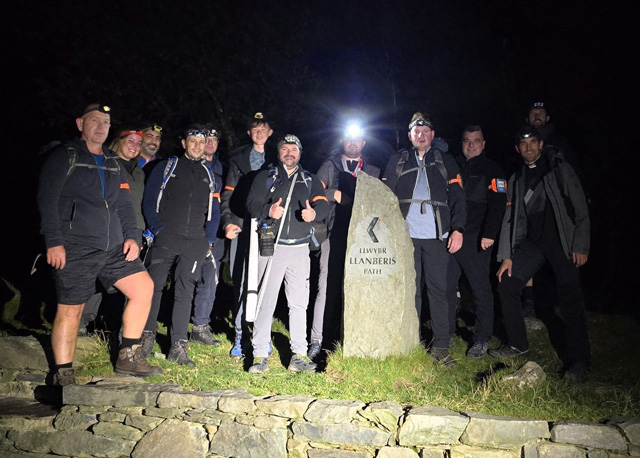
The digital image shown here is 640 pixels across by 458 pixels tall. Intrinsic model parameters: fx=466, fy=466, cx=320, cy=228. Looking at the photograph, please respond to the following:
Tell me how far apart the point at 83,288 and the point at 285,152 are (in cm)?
232

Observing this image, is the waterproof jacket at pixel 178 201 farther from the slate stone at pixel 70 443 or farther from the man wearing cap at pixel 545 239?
the man wearing cap at pixel 545 239

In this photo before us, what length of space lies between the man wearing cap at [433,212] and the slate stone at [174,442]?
8.35ft

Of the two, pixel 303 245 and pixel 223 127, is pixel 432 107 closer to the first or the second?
pixel 223 127

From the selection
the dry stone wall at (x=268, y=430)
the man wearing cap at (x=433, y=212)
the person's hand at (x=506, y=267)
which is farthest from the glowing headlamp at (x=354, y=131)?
the dry stone wall at (x=268, y=430)

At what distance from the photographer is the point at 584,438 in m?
3.47

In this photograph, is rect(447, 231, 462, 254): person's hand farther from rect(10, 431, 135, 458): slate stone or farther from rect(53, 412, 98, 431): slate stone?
rect(53, 412, 98, 431): slate stone

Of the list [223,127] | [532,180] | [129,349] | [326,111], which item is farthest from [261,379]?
[326,111]

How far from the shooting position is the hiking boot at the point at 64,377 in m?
4.13

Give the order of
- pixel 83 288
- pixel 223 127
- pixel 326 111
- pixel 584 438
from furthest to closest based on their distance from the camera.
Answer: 1. pixel 326 111
2. pixel 223 127
3. pixel 83 288
4. pixel 584 438

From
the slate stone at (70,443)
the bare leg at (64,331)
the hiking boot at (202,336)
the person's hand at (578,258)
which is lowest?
the slate stone at (70,443)

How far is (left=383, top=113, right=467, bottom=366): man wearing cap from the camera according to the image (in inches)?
201

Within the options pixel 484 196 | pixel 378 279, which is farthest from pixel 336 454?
pixel 484 196

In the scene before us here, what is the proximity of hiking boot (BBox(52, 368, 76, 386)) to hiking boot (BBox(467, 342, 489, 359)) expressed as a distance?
159 inches

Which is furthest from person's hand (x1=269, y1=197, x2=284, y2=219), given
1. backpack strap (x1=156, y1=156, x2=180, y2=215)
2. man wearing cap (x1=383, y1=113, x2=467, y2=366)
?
man wearing cap (x1=383, y1=113, x2=467, y2=366)
